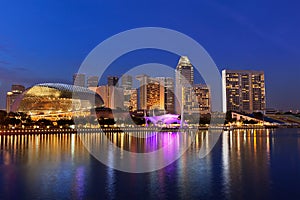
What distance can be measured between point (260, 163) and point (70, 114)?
61270mm

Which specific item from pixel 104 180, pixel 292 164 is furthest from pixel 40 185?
pixel 292 164

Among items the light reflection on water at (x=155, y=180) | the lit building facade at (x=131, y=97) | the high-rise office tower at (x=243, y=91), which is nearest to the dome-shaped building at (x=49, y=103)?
the lit building facade at (x=131, y=97)

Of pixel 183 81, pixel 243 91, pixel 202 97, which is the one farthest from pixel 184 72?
pixel 243 91

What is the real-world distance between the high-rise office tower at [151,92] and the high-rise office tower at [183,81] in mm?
6268

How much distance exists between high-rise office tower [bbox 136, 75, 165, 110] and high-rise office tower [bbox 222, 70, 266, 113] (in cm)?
2179

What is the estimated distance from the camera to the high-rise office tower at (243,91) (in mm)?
111500

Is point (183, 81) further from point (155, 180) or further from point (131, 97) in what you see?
point (155, 180)

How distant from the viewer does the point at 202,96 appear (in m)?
112

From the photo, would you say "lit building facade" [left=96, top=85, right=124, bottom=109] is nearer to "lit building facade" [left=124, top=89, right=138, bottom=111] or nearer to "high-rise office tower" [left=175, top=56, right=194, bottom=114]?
"lit building facade" [left=124, top=89, right=138, bottom=111]

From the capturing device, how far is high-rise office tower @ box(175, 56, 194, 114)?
10792 centimetres

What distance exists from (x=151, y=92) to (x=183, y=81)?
13.1m

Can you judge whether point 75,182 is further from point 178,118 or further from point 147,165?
point 178,118

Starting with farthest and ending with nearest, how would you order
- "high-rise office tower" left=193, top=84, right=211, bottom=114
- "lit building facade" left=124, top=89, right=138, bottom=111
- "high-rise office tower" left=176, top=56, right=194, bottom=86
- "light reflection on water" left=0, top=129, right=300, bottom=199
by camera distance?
"lit building facade" left=124, top=89, right=138, bottom=111
"high-rise office tower" left=176, top=56, right=194, bottom=86
"high-rise office tower" left=193, top=84, right=211, bottom=114
"light reflection on water" left=0, top=129, right=300, bottom=199

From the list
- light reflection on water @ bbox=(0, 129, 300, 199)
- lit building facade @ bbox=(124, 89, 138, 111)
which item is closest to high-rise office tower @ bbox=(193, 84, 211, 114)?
lit building facade @ bbox=(124, 89, 138, 111)
